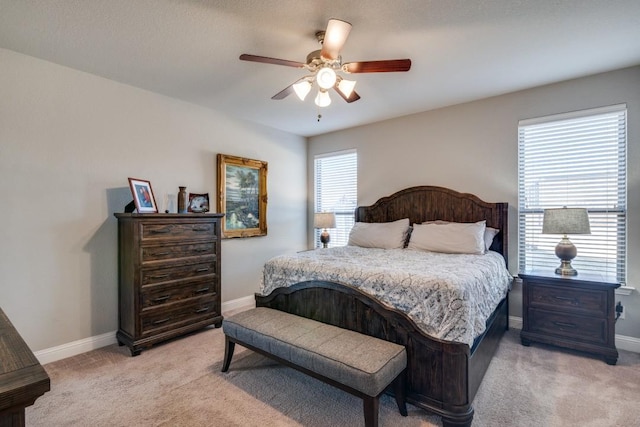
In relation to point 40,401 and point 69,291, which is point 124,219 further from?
point 40,401

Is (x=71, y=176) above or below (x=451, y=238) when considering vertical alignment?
above

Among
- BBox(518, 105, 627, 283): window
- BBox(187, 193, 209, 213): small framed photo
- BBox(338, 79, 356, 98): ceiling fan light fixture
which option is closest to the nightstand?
BBox(518, 105, 627, 283): window

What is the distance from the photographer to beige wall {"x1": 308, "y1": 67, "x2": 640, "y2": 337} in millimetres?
2822

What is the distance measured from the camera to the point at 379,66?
214cm

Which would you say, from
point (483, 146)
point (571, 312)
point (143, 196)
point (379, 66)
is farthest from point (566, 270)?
point (143, 196)

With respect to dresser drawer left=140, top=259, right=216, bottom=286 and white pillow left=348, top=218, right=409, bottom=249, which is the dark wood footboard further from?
white pillow left=348, top=218, right=409, bottom=249

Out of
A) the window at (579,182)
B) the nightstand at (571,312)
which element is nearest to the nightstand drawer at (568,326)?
the nightstand at (571,312)

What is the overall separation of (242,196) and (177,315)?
1.74 m

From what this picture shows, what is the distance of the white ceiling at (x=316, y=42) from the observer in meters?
1.99

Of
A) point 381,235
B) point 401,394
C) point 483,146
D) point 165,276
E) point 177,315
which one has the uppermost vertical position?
point 483,146

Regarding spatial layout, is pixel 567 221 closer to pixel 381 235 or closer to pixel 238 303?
pixel 381 235

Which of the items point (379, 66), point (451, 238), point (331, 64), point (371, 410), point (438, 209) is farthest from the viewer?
point (438, 209)

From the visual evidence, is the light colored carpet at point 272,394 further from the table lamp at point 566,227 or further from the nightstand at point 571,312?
the table lamp at point 566,227

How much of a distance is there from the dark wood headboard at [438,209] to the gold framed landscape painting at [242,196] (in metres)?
1.44
